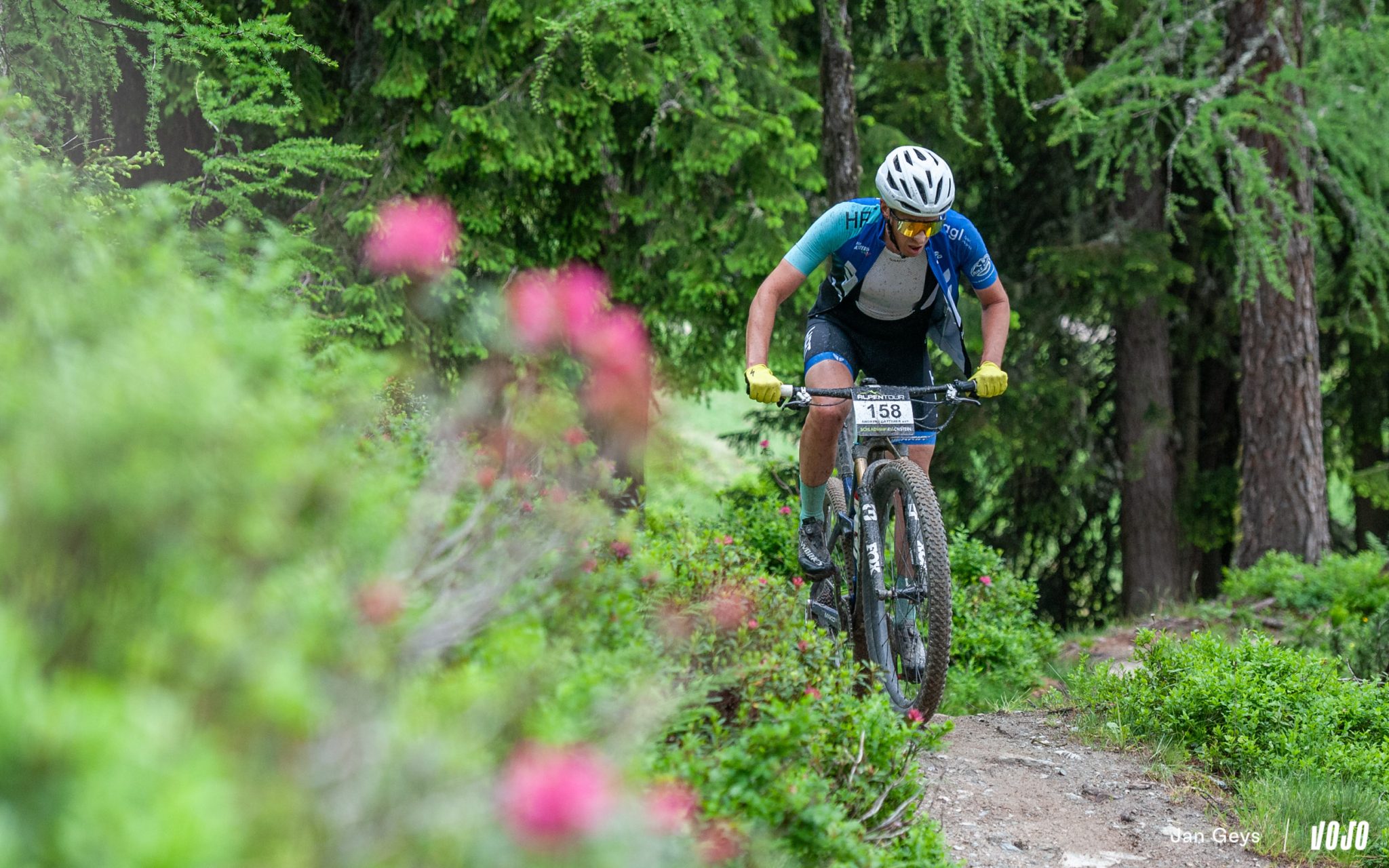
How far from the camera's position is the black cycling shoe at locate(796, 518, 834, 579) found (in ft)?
17.9

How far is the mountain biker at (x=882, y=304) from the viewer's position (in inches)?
186

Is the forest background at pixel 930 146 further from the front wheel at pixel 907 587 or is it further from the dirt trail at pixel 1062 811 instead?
the dirt trail at pixel 1062 811

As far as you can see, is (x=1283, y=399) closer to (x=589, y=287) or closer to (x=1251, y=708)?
(x=1251, y=708)

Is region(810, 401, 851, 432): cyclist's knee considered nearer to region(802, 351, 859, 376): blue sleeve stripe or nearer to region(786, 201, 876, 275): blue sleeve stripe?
region(802, 351, 859, 376): blue sleeve stripe

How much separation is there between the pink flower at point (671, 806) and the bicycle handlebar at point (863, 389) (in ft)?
7.64

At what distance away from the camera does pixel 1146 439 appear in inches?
457

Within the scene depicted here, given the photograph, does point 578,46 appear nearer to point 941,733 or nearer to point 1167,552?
point 941,733

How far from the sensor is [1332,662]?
5727mm

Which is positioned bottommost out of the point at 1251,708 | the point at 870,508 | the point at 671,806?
the point at 1251,708

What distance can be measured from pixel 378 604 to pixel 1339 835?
148 inches

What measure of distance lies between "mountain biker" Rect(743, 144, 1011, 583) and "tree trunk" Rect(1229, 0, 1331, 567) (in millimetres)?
5643

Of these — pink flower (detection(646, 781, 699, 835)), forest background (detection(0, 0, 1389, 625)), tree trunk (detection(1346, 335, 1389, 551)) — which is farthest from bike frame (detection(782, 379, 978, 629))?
tree trunk (detection(1346, 335, 1389, 551))

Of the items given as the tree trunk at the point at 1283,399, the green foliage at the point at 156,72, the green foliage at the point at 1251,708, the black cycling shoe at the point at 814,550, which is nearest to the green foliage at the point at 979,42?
the tree trunk at the point at 1283,399

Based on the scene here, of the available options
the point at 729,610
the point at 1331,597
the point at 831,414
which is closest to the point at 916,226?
the point at 831,414
